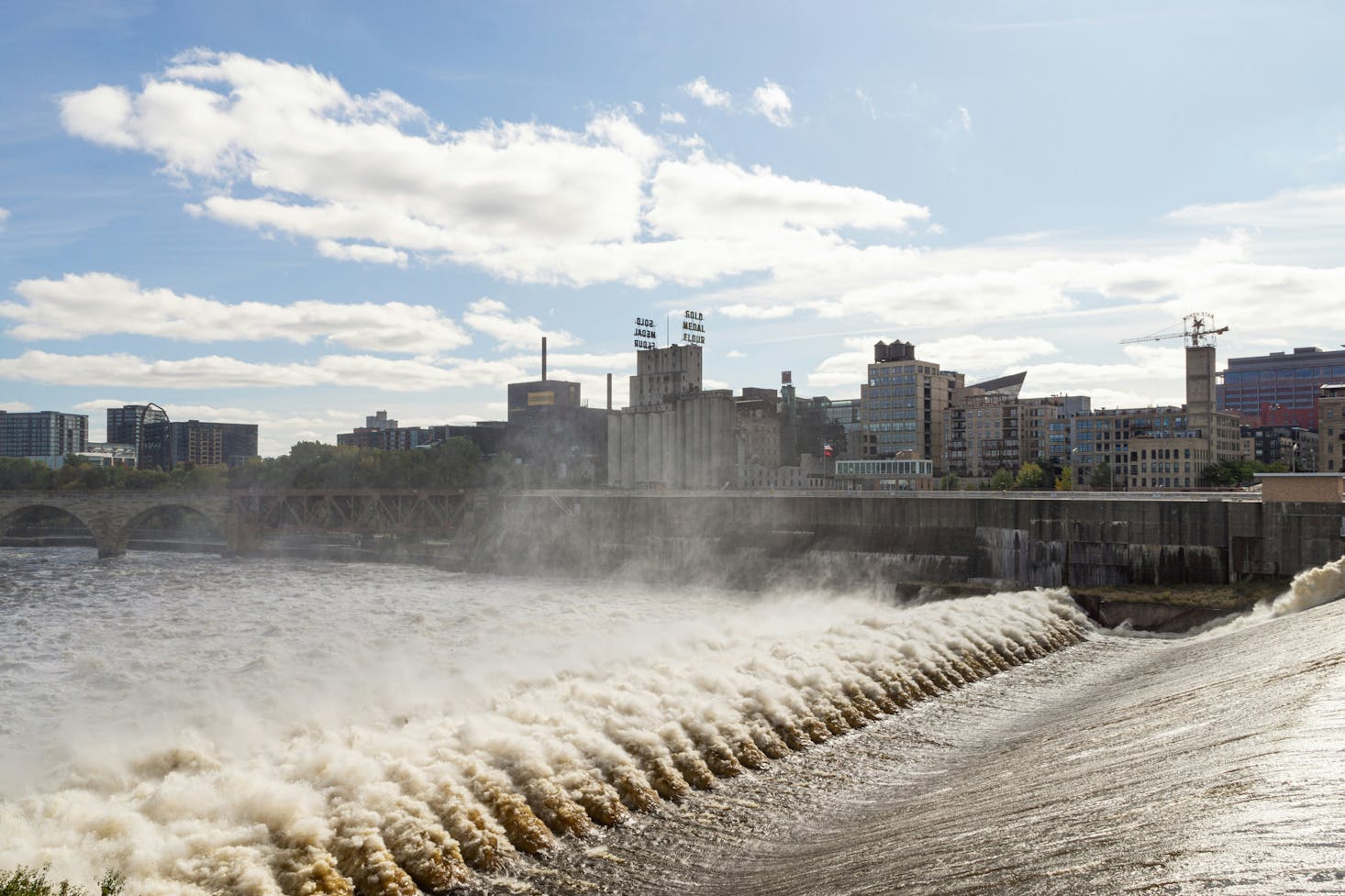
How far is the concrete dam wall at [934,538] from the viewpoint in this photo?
5178cm

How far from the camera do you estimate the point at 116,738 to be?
22547 millimetres

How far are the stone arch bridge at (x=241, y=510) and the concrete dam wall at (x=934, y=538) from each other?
28.4 meters

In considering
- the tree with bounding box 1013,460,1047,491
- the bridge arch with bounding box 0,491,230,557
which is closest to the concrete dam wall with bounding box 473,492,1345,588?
the bridge arch with bounding box 0,491,230,557

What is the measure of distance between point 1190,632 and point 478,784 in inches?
1554

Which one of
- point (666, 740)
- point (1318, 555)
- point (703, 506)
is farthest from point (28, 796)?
point (703, 506)

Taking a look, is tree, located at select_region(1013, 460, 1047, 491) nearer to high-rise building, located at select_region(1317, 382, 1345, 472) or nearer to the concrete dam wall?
high-rise building, located at select_region(1317, 382, 1345, 472)

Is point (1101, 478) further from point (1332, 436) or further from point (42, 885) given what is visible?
Answer: point (42, 885)

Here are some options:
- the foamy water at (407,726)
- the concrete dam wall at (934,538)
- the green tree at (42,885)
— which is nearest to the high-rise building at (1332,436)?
the concrete dam wall at (934,538)

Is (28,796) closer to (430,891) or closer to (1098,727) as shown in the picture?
(430,891)

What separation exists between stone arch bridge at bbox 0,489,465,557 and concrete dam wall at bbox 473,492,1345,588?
93.2 ft

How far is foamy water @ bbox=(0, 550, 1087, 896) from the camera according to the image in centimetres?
1478

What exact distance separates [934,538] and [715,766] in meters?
49.7

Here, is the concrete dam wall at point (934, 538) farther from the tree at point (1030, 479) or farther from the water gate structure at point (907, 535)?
the tree at point (1030, 479)

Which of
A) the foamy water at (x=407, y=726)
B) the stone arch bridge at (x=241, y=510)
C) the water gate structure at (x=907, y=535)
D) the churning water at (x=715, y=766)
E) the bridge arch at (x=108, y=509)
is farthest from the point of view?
the bridge arch at (x=108, y=509)
